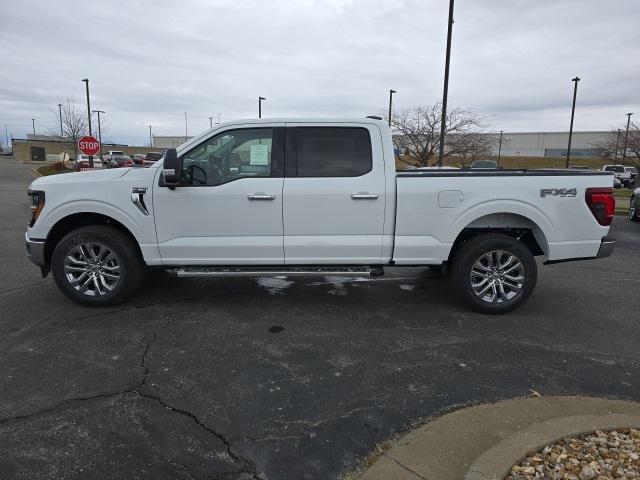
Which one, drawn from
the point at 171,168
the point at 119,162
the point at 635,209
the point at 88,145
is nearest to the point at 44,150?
the point at 119,162

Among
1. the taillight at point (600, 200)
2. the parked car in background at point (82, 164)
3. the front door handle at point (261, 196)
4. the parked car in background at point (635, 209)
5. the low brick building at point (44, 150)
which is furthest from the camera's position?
the low brick building at point (44, 150)

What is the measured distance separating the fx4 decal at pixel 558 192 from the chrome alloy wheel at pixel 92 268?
4518 mm

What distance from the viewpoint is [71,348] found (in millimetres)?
4223

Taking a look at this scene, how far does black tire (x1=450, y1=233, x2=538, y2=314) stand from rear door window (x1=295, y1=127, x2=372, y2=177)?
1418 mm

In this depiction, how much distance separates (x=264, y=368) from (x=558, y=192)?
3478 millimetres

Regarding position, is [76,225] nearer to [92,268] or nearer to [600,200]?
[92,268]

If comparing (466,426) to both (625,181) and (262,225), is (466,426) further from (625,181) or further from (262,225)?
(625,181)

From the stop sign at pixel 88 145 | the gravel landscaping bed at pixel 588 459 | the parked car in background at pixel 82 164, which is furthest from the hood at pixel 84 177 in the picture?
the parked car in background at pixel 82 164

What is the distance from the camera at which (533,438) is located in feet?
9.14

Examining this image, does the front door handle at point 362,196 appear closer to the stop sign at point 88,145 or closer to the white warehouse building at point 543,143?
the stop sign at point 88,145

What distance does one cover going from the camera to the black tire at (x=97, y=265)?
199 inches

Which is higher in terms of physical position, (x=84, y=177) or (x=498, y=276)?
(x=84, y=177)

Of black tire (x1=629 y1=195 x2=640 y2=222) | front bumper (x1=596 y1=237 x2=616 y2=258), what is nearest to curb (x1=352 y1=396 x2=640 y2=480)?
front bumper (x1=596 y1=237 x2=616 y2=258)

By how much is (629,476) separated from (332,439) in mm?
1583
